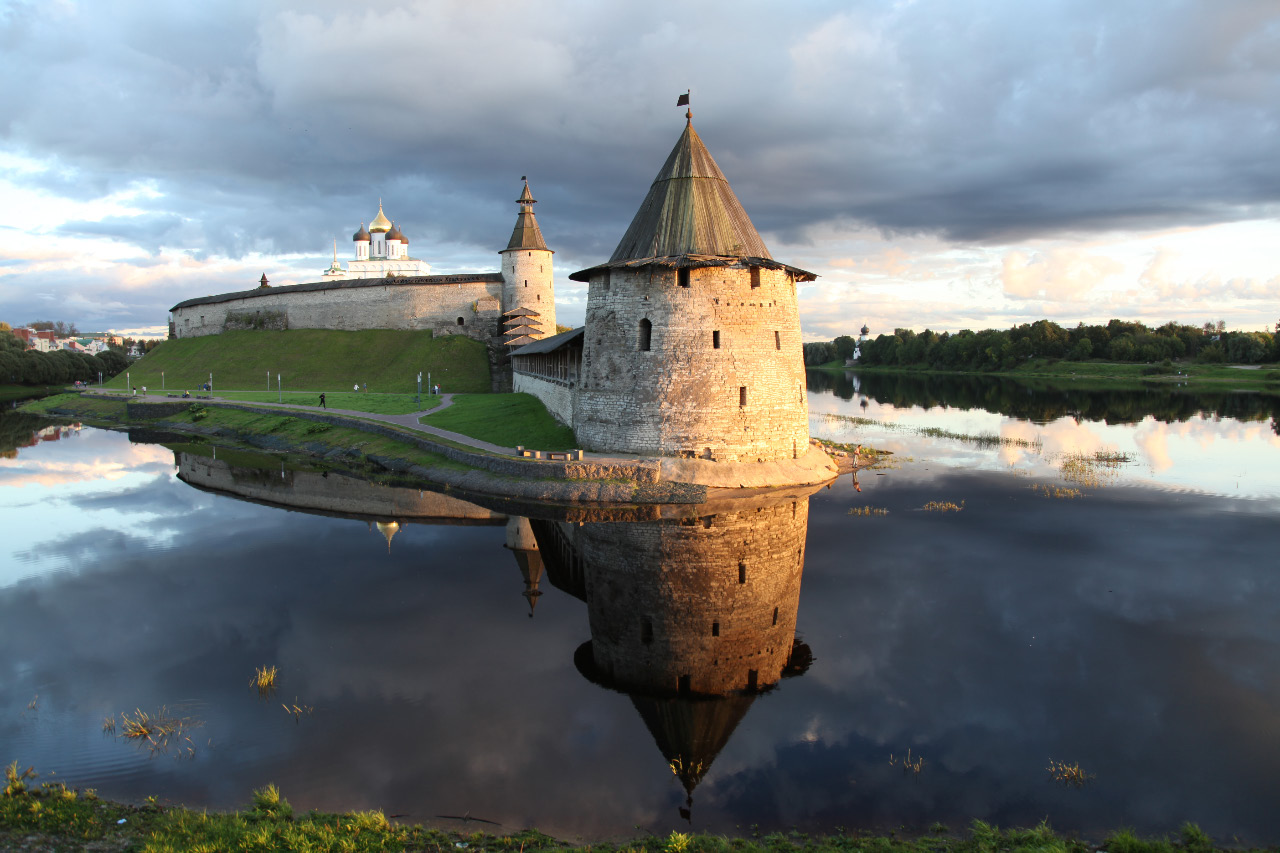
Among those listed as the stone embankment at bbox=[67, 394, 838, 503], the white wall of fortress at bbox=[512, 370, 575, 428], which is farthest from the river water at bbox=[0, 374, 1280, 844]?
the white wall of fortress at bbox=[512, 370, 575, 428]

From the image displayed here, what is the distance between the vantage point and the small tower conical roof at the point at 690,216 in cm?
1930

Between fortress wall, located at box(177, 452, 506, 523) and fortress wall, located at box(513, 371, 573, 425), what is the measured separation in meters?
5.74

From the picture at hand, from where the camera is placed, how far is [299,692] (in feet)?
27.9

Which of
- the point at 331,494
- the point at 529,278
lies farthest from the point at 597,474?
the point at 529,278

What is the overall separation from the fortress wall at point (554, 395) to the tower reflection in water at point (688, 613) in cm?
814

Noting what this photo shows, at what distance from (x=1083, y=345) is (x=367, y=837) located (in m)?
95.2

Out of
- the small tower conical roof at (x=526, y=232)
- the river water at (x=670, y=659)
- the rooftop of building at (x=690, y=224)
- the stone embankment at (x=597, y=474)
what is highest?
the small tower conical roof at (x=526, y=232)

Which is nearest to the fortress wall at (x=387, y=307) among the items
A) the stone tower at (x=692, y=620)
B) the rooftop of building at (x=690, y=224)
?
the rooftop of building at (x=690, y=224)

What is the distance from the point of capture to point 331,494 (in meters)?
20.5

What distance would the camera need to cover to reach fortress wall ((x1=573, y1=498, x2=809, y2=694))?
9.32 meters

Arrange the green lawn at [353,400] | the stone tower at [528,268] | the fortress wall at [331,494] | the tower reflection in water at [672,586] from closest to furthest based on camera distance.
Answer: the tower reflection in water at [672,586] → the fortress wall at [331,494] → the green lawn at [353,400] → the stone tower at [528,268]

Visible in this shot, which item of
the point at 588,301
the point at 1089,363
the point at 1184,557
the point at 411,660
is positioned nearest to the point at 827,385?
the point at 1089,363

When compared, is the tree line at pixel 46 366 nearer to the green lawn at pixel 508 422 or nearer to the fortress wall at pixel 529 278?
the fortress wall at pixel 529 278

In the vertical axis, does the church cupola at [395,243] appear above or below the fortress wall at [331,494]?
above
